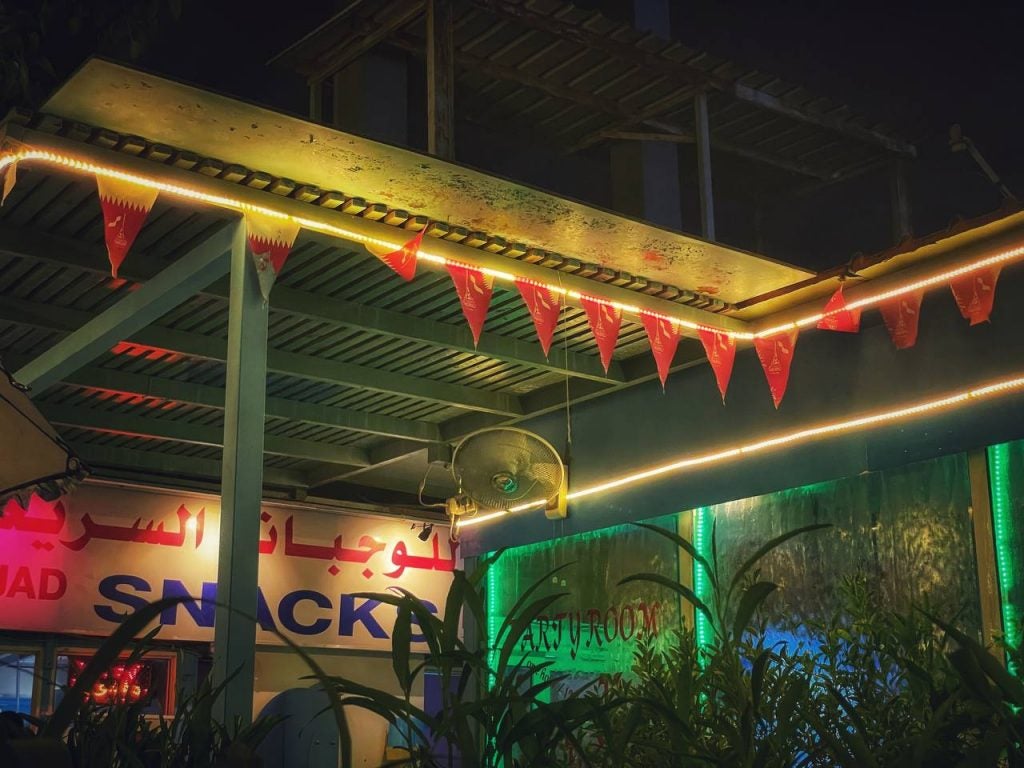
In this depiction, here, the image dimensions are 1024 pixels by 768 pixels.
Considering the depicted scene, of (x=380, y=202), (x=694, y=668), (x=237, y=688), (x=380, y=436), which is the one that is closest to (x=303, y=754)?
(x=380, y=436)

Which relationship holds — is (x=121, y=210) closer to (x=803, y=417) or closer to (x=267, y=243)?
(x=267, y=243)

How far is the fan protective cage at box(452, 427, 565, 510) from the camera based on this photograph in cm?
771

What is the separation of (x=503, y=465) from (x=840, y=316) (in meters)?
2.33

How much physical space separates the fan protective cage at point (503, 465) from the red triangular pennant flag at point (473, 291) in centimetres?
128

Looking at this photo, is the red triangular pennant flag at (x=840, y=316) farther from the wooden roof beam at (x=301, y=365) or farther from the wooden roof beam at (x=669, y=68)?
the wooden roof beam at (x=301, y=365)

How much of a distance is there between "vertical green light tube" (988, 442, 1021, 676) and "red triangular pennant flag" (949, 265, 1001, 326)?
757mm

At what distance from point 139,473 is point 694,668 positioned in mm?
9365

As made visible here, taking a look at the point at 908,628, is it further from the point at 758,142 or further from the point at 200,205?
the point at 758,142

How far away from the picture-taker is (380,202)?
6082mm

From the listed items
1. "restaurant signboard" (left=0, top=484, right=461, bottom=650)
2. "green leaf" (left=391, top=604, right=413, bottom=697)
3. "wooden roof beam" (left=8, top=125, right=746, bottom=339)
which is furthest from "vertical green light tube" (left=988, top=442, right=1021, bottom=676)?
"restaurant signboard" (left=0, top=484, right=461, bottom=650)

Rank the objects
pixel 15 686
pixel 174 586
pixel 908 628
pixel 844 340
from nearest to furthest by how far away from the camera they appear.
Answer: pixel 908 628
pixel 844 340
pixel 15 686
pixel 174 586

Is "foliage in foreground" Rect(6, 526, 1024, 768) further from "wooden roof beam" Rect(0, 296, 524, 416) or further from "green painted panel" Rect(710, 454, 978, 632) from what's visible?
"wooden roof beam" Rect(0, 296, 524, 416)

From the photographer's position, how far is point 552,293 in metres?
6.94

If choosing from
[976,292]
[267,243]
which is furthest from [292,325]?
[976,292]
